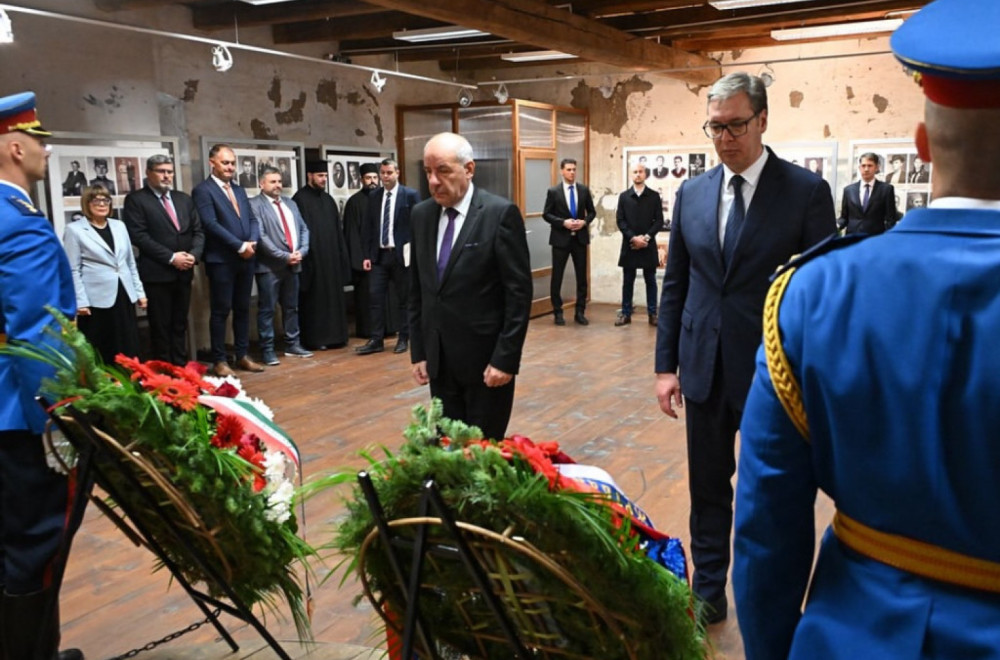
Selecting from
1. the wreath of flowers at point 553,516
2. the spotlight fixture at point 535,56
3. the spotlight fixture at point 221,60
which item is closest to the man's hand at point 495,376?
the wreath of flowers at point 553,516

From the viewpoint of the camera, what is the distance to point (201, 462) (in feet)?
5.42

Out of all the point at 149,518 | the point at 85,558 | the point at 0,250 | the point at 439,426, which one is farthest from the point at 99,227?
the point at 439,426

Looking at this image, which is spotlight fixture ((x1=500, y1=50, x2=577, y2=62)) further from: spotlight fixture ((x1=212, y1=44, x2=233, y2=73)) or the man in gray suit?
spotlight fixture ((x1=212, y1=44, x2=233, y2=73))

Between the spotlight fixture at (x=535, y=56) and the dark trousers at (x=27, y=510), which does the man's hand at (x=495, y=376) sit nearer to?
the dark trousers at (x=27, y=510)

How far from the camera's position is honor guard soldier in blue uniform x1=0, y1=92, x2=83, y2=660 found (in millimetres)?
2287

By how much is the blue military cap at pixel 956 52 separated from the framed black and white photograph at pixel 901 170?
29.4 ft

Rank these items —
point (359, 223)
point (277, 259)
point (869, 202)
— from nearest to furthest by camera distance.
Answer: point (277, 259) → point (359, 223) → point (869, 202)

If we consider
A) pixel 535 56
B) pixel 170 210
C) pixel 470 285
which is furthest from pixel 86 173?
pixel 535 56

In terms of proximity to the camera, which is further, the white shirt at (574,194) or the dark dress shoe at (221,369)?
the white shirt at (574,194)

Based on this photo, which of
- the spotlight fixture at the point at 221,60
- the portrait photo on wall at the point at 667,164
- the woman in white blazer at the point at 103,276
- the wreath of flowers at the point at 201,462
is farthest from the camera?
the portrait photo on wall at the point at 667,164

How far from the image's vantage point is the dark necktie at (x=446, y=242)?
3.21 meters

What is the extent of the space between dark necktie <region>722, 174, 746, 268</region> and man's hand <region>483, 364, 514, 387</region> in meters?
0.94

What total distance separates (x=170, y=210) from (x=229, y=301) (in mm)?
883

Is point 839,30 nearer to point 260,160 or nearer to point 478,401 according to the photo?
point 260,160
